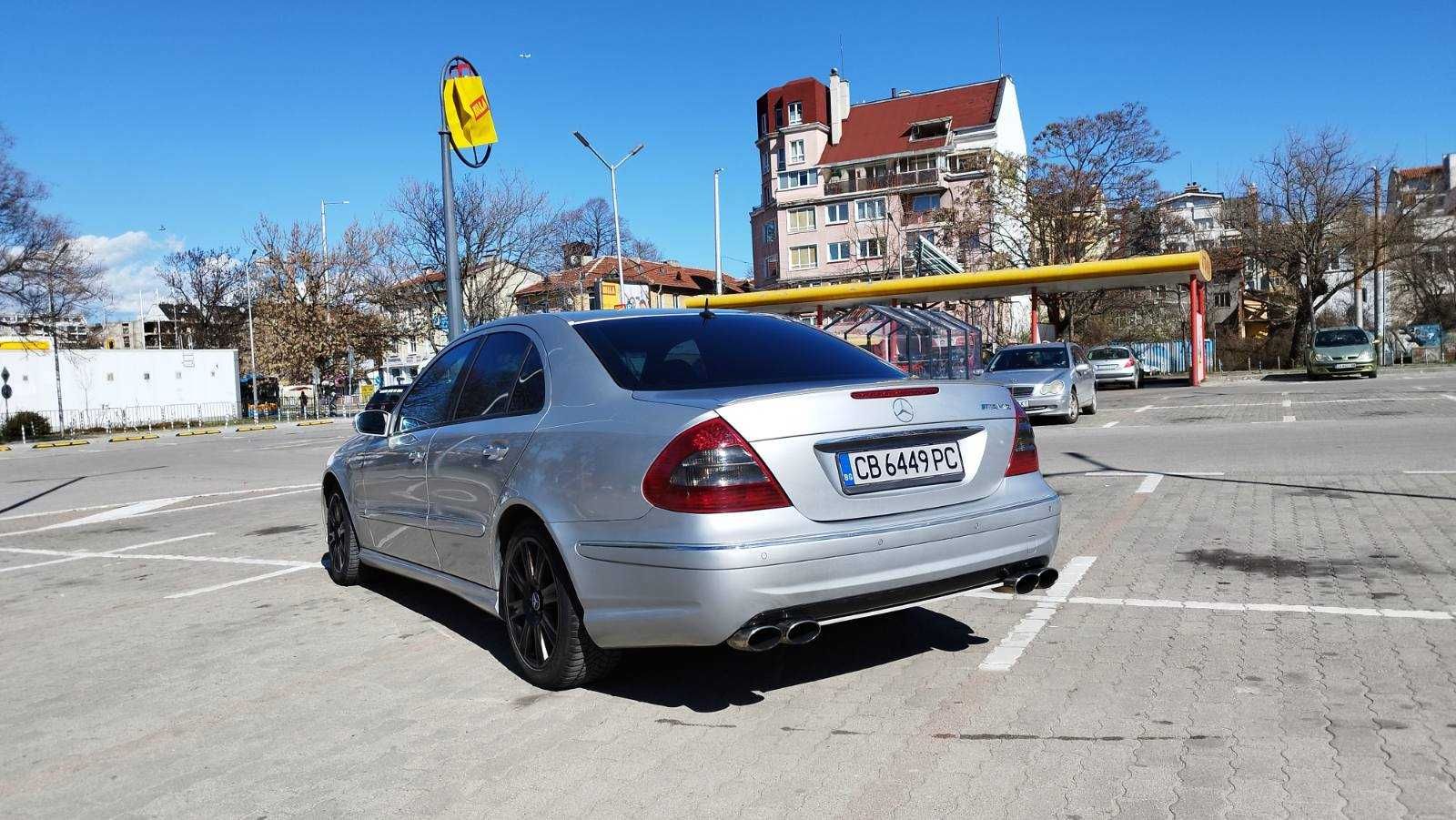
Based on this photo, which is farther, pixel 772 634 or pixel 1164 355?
pixel 1164 355

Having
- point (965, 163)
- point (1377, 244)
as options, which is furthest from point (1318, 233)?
point (965, 163)

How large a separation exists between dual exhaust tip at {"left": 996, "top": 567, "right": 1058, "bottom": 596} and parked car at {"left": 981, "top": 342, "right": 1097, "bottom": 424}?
1357cm

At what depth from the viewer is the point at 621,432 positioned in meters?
3.92

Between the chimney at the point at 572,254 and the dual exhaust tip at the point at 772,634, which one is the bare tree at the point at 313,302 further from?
the dual exhaust tip at the point at 772,634

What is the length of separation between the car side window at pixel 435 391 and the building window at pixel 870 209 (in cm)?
7041

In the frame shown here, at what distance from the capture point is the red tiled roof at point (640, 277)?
62.4 m

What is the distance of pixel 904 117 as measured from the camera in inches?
3046

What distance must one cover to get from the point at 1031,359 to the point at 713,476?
707 inches

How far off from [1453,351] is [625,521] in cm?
5679

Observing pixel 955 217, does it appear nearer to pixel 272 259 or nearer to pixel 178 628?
pixel 272 259

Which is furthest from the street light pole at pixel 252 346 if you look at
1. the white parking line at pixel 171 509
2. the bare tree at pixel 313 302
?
the white parking line at pixel 171 509

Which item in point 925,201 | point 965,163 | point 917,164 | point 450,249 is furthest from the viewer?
point 917,164

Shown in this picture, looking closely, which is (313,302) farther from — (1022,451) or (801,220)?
(1022,451)

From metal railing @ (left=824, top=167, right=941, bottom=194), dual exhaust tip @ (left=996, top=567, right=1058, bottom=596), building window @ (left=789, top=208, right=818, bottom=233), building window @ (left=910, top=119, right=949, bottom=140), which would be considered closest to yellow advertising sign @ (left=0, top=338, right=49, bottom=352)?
building window @ (left=789, top=208, right=818, bottom=233)
